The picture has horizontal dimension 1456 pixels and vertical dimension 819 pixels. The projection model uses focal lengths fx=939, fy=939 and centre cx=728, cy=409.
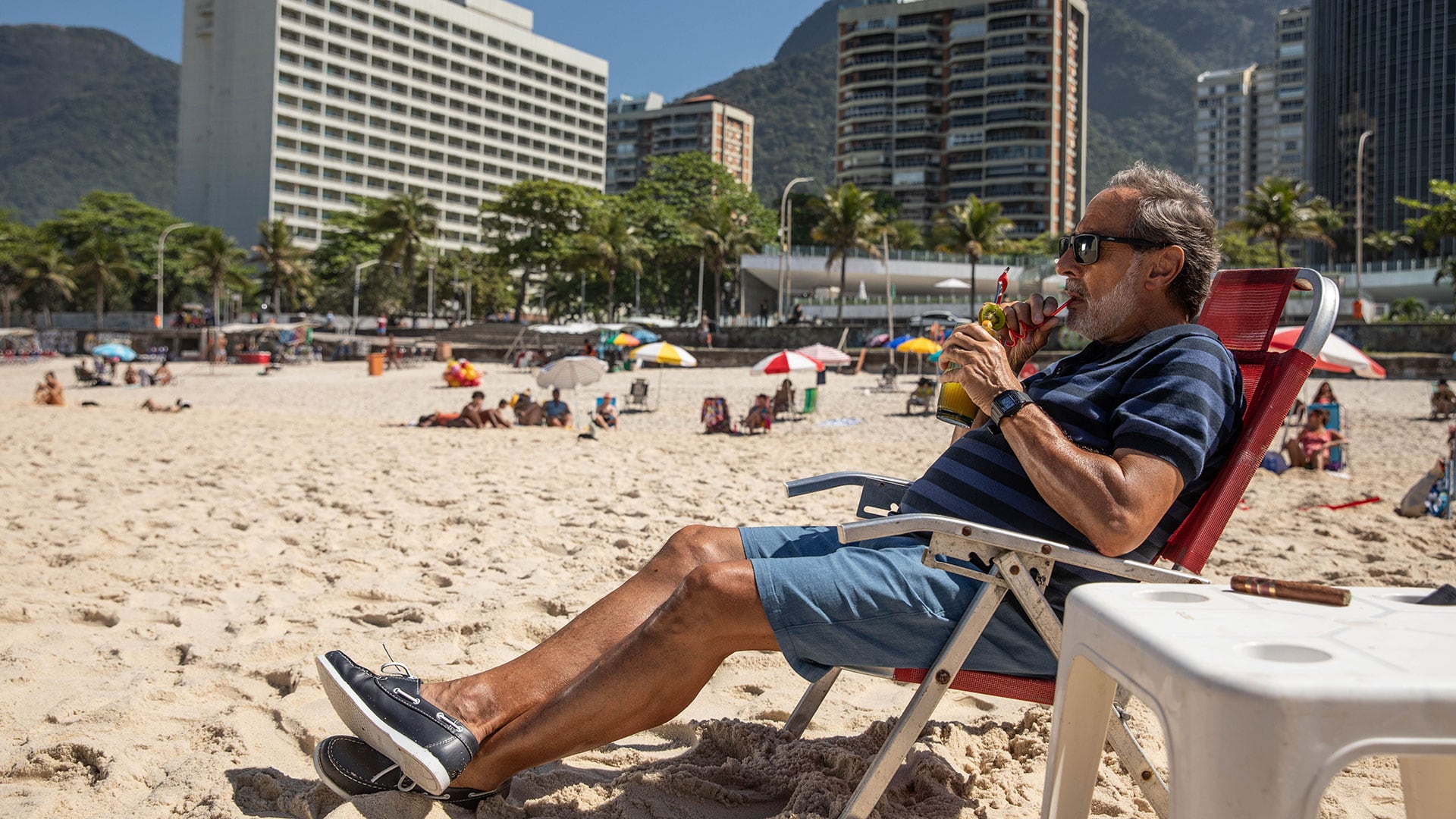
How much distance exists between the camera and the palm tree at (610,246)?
49562 mm

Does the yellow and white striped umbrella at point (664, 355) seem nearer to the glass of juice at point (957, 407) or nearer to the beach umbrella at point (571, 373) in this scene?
the beach umbrella at point (571, 373)

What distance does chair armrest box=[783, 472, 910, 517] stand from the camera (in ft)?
7.91

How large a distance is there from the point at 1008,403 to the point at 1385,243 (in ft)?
237

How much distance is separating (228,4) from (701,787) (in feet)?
316

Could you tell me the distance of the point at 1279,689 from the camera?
970 mm

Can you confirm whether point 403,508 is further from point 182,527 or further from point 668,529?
point 668,529

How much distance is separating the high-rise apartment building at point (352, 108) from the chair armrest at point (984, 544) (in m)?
75.0

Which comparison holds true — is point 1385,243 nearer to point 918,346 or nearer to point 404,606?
point 918,346

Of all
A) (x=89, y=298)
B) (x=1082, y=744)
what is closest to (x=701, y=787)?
(x=1082, y=744)

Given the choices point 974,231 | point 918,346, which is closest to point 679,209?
point 974,231

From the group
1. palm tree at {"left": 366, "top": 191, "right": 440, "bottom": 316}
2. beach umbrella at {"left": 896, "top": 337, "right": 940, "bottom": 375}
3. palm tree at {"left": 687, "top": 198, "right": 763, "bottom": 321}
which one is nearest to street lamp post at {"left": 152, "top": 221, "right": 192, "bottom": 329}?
palm tree at {"left": 366, "top": 191, "right": 440, "bottom": 316}

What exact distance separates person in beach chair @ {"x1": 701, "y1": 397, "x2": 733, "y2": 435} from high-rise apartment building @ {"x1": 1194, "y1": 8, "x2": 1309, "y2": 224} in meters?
124

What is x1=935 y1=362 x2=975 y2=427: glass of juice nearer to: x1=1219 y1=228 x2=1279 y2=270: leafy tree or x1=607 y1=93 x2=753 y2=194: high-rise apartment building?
x1=1219 y1=228 x2=1279 y2=270: leafy tree

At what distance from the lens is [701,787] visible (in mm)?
1997
